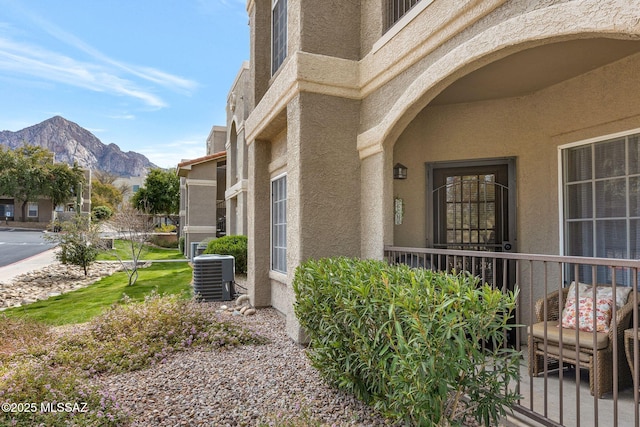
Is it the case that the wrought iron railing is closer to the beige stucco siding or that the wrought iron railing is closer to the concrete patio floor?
the concrete patio floor

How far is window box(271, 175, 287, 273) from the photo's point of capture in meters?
7.40

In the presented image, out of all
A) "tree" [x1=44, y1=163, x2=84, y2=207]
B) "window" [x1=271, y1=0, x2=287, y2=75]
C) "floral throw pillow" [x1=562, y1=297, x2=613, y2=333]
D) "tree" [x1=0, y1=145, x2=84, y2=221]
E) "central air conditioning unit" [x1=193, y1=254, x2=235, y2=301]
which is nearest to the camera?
"floral throw pillow" [x1=562, y1=297, x2=613, y2=333]

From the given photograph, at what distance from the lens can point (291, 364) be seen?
4809 millimetres

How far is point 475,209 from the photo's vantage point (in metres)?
5.96

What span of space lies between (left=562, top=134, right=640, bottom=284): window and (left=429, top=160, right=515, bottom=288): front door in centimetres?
77

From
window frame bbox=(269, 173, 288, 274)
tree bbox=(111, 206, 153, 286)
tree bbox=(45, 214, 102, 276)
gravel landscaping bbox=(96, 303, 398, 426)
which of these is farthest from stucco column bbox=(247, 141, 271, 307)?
tree bbox=(45, 214, 102, 276)

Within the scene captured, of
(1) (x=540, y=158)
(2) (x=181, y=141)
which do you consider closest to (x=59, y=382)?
(1) (x=540, y=158)

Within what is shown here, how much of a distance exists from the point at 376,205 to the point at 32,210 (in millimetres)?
58085

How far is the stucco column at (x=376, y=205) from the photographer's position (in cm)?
507

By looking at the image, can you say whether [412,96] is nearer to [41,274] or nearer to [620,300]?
[620,300]

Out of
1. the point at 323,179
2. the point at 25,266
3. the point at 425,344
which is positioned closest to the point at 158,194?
the point at 25,266

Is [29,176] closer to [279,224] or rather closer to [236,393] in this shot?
[279,224]

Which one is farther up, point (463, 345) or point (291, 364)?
point (463, 345)

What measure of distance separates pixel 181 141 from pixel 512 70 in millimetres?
113606
